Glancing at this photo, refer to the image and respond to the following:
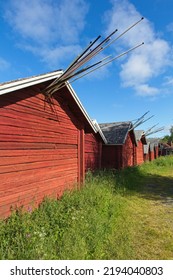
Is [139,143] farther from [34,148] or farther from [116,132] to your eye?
[34,148]

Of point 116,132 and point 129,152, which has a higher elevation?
point 116,132

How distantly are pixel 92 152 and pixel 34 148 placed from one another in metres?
11.7

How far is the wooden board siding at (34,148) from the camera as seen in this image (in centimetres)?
651

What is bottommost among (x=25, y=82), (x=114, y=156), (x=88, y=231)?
(x=88, y=231)

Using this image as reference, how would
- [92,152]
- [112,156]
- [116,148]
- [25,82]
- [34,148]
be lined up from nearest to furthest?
[25,82]
[34,148]
[92,152]
[116,148]
[112,156]

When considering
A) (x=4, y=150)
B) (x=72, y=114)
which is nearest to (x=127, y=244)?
(x=4, y=150)

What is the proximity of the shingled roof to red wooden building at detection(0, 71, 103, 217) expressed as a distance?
1116cm

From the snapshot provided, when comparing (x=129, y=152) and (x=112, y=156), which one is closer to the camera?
(x=112, y=156)

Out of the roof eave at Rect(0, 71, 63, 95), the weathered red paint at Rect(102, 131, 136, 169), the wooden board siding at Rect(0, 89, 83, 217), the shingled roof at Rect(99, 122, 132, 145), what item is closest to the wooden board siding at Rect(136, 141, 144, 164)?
the shingled roof at Rect(99, 122, 132, 145)

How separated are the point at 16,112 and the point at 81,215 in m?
3.53

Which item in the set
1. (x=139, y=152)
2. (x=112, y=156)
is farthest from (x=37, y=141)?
(x=139, y=152)

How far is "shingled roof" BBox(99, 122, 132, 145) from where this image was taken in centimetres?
2223

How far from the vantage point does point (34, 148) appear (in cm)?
779

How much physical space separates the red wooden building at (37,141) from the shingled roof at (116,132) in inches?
440
